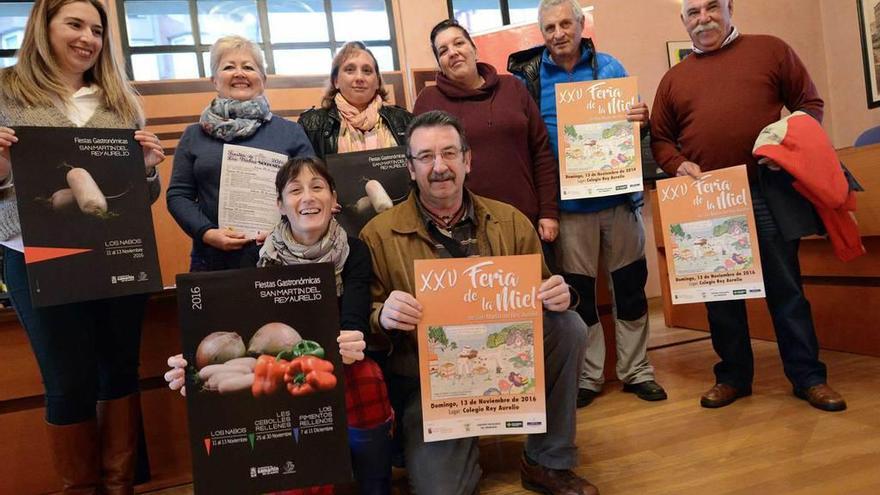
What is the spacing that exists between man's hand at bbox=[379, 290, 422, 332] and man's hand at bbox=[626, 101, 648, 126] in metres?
1.20

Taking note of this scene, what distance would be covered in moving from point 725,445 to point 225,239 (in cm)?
158

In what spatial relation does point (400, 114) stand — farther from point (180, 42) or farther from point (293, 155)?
point (180, 42)

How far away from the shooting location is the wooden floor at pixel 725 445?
158 cm

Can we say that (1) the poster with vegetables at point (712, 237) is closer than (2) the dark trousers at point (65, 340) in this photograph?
No

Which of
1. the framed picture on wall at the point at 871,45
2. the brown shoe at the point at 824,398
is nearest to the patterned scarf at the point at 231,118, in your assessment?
the brown shoe at the point at 824,398

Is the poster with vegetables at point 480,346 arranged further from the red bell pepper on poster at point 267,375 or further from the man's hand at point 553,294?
the red bell pepper on poster at point 267,375

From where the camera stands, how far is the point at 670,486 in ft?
5.24

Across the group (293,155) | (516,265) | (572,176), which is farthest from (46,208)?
(572,176)

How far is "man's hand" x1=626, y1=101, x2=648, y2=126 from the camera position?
216 cm

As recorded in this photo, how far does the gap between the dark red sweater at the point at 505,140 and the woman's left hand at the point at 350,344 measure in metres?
0.92

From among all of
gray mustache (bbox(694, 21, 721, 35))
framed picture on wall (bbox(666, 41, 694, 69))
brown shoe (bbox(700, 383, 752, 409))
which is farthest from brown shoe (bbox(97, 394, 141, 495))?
framed picture on wall (bbox(666, 41, 694, 69))

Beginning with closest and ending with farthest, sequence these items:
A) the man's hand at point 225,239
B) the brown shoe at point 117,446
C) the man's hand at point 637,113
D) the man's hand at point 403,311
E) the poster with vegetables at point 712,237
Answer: the man's hand at point 403,311 < the brown shoe at point 117,446 < the man's hand at point 225,239 < the poster with vegetables at point 712,237 < the man's hand at point 637,113

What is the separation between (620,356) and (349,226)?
1242mm

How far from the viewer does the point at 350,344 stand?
52.5 inches
